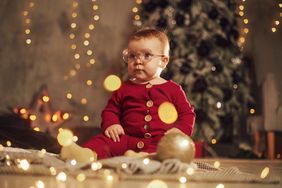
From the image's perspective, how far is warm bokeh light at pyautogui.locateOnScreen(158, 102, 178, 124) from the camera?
2.16 metres

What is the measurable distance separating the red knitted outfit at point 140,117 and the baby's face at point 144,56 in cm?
7

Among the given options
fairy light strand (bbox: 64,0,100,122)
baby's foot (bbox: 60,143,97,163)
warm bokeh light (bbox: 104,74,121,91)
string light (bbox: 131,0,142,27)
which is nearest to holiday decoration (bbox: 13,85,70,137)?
fairy light strand (bbox: 64,0,100,122)

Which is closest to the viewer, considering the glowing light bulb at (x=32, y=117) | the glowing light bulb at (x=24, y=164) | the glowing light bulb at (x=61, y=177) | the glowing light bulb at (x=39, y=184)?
the glowing light bulb at (x=39, y=184)

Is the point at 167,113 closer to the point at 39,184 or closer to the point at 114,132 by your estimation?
the point at 114,132

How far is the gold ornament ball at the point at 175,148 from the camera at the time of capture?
168 centimetres

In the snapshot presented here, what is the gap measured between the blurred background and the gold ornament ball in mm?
1920

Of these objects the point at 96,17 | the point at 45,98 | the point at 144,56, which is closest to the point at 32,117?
the point at 45,98

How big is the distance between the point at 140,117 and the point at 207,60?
1.60 meters

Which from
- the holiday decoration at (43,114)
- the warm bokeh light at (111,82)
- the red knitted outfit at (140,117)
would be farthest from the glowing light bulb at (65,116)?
the red knitted outfit at (140,117)

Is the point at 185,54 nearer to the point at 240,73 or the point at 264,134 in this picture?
the point at 240,73

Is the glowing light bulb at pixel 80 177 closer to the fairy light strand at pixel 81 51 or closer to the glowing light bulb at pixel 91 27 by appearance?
the fairy light strand at pixel 81 51

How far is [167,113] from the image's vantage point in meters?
2.18

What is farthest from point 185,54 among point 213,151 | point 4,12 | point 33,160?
point 33,160

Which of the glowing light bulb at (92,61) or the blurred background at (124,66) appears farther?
the glowing light bulb at (92,61)
